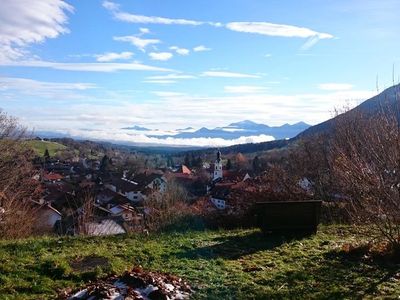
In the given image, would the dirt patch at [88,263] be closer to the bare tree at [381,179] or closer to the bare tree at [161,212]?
the bare tree at [381,179]

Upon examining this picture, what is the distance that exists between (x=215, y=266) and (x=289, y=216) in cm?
414

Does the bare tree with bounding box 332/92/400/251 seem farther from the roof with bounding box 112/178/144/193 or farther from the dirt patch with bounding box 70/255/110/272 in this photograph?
the roof with bounding box 112/178/144/193

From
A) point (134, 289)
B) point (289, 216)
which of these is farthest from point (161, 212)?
point (134, 289)

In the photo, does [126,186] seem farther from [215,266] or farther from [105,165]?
[215,266]

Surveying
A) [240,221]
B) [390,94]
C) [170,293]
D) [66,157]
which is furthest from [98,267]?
[66,157]

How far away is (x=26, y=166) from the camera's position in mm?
32750

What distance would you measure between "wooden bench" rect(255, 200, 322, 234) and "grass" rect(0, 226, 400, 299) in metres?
0.40

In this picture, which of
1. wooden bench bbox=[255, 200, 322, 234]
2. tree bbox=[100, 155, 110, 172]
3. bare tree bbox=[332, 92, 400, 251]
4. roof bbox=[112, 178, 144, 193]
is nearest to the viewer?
bare tree bbox=[332, 92, 400, 251]

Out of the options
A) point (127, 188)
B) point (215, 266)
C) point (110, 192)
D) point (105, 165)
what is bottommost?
point (127, 188)

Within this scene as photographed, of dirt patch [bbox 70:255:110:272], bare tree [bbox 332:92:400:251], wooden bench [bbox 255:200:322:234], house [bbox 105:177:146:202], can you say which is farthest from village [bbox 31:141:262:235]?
bare tree [bbox 332:92:400:251]

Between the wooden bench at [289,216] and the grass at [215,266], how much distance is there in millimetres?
396

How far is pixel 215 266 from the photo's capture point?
27.5 ft

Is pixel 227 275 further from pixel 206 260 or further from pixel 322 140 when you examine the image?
pixel 322 140

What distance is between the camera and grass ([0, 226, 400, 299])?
6.92 m
